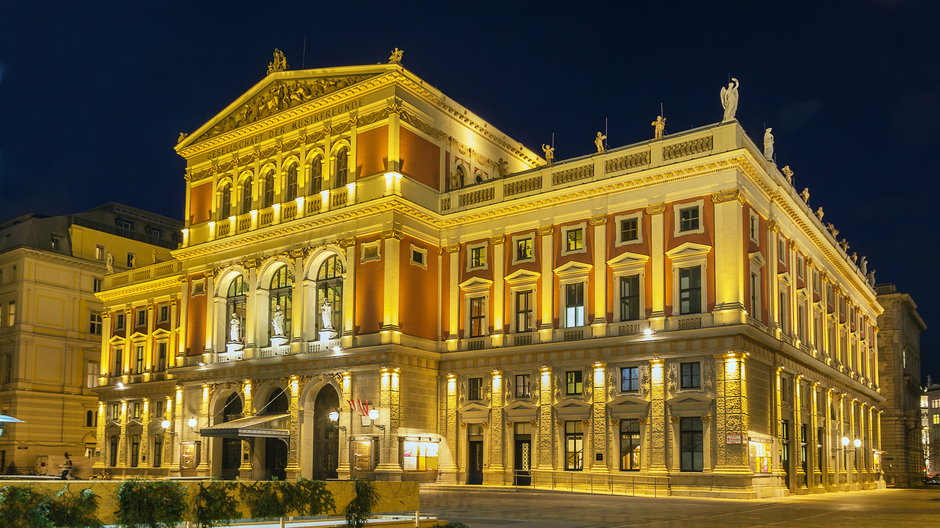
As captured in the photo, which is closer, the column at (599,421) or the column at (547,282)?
the column at (599,421)

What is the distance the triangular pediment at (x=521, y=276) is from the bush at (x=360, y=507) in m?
28.7

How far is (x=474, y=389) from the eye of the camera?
159 ft

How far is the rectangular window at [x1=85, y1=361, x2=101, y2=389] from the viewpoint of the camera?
2886 inches

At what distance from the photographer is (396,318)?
47438 millimetres

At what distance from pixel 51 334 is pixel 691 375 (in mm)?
50897

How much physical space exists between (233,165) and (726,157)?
30.3 metres

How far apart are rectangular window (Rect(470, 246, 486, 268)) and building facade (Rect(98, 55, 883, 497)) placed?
0.13 meters

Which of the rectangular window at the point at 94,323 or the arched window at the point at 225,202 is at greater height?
the arched window at the point at 225,202

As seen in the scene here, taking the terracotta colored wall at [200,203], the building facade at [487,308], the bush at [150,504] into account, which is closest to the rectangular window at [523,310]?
the building facade at [487,308]

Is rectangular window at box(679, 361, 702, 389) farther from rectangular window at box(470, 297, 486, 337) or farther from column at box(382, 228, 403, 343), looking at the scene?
column at box(382, 228, 403, 343)

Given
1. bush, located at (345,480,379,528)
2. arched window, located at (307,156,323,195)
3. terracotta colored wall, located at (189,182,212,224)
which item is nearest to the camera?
bush, located at (345,480,379,528)

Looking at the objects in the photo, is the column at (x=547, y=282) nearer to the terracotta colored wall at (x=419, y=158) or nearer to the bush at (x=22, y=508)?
the terracotta colored wall at (x=419, y=158)

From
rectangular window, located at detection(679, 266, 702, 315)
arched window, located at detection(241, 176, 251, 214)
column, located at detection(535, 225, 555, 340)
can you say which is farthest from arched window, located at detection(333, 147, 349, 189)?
rectangular window, located at detection(679, 266, 702, 315)

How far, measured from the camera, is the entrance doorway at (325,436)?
49.6 meters
